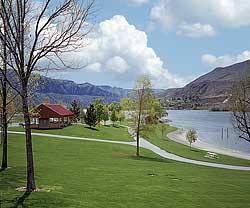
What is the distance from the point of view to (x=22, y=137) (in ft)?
145

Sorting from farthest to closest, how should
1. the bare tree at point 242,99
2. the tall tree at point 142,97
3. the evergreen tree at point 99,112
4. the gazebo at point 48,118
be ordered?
1. the evergreen tree at point 99,112
2. the gazebo at point 48,118
3. the tall tree at point 142,97
4. the bare tree at point 242,99

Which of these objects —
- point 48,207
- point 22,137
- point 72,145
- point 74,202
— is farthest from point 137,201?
point 22,137


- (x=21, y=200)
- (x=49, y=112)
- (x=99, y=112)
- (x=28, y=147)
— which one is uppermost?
(x=49, y=112)

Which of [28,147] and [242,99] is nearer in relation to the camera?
[28,147]

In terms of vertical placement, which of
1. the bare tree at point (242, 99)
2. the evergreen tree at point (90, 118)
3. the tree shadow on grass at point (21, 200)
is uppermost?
the bare tree at point (242, 99)

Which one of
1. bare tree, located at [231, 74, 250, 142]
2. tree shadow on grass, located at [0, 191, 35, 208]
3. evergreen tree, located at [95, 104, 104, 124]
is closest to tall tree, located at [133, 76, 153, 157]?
bare tree, located at [231, 74, 250, 142]

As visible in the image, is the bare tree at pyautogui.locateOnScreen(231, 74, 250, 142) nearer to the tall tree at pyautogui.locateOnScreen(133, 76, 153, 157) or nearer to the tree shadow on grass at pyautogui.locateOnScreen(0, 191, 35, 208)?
the tall tree at pyautogui.locateOnScreen(133, 76, 153, 157)

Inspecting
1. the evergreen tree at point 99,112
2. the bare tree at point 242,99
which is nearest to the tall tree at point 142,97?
the bare tree at point 242,99

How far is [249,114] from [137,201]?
18.7 meters

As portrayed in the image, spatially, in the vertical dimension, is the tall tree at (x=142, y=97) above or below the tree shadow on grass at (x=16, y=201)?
above

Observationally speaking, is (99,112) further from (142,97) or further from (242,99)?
(242,99)

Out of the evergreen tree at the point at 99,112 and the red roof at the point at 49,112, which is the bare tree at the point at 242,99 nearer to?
the red roof at the point at 49,112

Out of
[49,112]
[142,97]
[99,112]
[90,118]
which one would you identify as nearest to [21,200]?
[142,97]

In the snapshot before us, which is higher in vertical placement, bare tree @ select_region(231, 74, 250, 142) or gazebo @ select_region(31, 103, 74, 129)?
bare tree @ select_region(231, 74, 250, 142)
